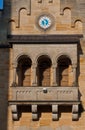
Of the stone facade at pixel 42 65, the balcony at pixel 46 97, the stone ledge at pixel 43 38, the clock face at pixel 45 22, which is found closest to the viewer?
the balcony at pixel 46 97

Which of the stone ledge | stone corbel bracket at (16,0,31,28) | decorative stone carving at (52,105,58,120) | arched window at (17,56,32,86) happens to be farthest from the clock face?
decorative stone carving at (52,105,58,120)

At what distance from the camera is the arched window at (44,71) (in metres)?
29.0

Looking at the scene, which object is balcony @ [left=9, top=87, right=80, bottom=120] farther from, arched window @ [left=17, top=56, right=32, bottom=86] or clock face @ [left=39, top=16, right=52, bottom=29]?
clock face @ [left=39, top=16, right=52, bottom=29]

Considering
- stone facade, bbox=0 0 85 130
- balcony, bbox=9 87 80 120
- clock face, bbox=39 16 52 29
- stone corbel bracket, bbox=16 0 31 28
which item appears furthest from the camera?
stone corbel bracket, bbox=16 0 31 28

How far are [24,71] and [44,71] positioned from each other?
77 centimetres

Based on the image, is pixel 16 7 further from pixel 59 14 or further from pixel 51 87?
pixel 51 87

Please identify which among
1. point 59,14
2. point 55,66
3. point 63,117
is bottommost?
point 63,117

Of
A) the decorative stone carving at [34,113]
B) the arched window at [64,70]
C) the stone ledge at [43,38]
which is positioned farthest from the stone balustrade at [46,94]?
the stone ledge at [43,38]

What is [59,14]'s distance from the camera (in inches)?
1162

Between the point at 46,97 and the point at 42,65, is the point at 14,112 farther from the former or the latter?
the point at 42,65

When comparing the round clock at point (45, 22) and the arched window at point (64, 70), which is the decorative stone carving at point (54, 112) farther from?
the round clock at point (45, 22)

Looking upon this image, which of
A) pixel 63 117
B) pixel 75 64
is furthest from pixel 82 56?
pixel 63 117

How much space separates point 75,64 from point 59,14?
223 centimetres

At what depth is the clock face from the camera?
29406mm
